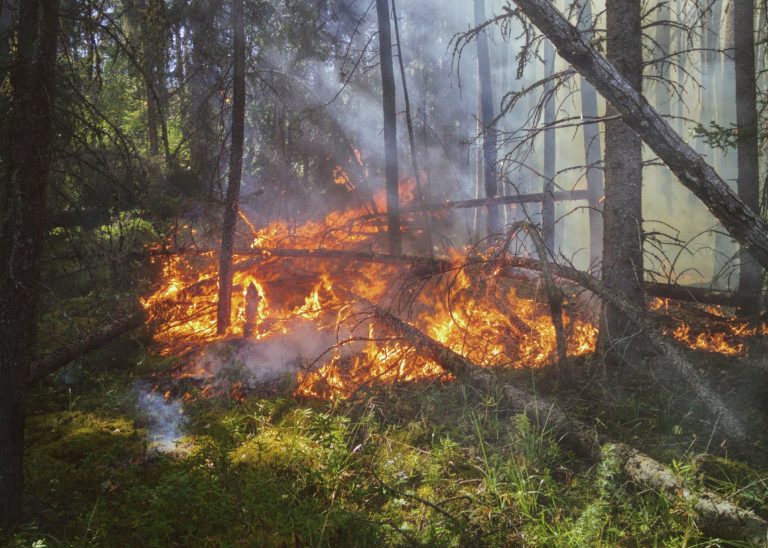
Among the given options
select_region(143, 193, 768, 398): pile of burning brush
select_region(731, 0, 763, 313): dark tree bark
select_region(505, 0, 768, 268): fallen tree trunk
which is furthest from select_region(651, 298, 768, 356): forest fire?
select_region(505, 0, 768, 268): fallen tree trunk

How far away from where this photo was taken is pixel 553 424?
4.72m

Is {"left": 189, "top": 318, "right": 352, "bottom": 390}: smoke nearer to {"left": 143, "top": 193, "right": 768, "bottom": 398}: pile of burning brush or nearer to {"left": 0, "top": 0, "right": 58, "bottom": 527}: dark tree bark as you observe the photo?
{"left": 143, "top": 193, "right": 768, "bottom": 398}: pile of burning brush

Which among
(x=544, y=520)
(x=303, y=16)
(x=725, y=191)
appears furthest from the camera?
(x=303, y=16)

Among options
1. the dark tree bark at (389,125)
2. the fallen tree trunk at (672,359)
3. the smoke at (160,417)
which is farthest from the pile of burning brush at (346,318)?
the dark tree bark at (389,125)

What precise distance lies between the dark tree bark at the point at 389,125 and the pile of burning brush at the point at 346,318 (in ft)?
3.87

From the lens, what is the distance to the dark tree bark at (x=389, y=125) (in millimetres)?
10047

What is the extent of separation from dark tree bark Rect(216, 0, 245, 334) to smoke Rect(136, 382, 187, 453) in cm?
189

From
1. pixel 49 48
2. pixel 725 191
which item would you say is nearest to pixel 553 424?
pixel 725 191

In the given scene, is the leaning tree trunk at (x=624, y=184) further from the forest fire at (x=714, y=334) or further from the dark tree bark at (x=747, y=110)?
the dark tree bark at (x=747, y=110)

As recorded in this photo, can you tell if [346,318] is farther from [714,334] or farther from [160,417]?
[714,334]

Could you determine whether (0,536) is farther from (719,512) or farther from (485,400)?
(719,512)

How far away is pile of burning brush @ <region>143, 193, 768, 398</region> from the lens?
21.2 feet

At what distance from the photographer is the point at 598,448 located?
432cm

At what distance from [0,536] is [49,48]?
3708mm
